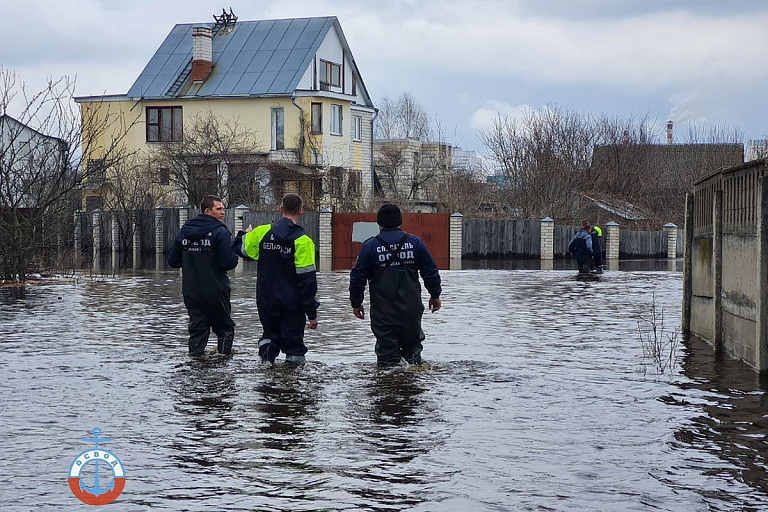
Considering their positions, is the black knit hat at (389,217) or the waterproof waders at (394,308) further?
the black knit hat at (389,217)

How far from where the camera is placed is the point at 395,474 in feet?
19.8

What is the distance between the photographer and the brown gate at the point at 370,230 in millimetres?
39969

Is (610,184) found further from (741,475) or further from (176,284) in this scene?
(741,475)

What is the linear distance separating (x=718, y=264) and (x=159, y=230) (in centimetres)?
3461

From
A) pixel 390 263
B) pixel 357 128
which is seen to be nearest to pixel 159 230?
pixel 357 128

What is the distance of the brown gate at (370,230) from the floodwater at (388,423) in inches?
1022

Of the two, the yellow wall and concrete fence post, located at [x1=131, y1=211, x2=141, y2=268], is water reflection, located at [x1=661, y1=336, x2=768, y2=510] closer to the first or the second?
concrete fence post, located at [x1=131, y1=211, x2=141, y2=268]

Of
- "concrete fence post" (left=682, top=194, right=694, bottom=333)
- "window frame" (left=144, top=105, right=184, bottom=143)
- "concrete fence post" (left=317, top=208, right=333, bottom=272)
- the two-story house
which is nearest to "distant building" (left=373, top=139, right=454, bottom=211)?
the two-story house

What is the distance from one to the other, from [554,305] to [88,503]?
13620 mm

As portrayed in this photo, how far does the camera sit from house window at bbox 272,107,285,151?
4941 cm

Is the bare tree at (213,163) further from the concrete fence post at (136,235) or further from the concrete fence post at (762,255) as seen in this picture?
the concrete fence post at (762,255)

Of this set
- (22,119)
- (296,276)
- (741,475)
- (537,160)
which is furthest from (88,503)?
(537,160)

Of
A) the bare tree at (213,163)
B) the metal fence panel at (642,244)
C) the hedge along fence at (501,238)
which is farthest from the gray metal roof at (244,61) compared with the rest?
the metal fence panel at (642,244)

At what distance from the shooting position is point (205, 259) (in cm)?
1069
